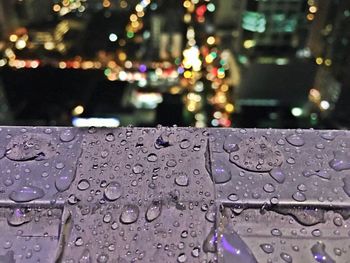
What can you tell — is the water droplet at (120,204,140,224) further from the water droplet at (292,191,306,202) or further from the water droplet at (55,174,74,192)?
the water droplet at (292,191,306,202)

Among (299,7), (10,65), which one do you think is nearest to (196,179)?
(10,65)

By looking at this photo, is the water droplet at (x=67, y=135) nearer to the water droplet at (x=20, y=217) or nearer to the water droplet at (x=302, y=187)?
the water droplet at (x=20, y=217)

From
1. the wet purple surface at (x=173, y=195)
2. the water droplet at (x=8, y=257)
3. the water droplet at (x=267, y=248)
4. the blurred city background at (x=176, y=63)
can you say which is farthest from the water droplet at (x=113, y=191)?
the blurred city background at (x=176, y=63)

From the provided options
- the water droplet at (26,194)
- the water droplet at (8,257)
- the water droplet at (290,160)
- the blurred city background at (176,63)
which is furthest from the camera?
the blurred city background at (176,63)

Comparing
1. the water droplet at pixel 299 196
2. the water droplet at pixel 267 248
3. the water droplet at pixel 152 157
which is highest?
the water droplet at pixel 152 157

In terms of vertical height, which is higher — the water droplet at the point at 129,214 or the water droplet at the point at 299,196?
the water droplet at the point at 299,196

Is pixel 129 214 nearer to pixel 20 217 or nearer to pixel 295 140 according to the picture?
pixel 20 217

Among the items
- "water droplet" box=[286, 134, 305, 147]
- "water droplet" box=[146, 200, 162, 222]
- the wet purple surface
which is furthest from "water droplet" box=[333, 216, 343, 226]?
"water droplet" box=[146, 200, 162, 222]
